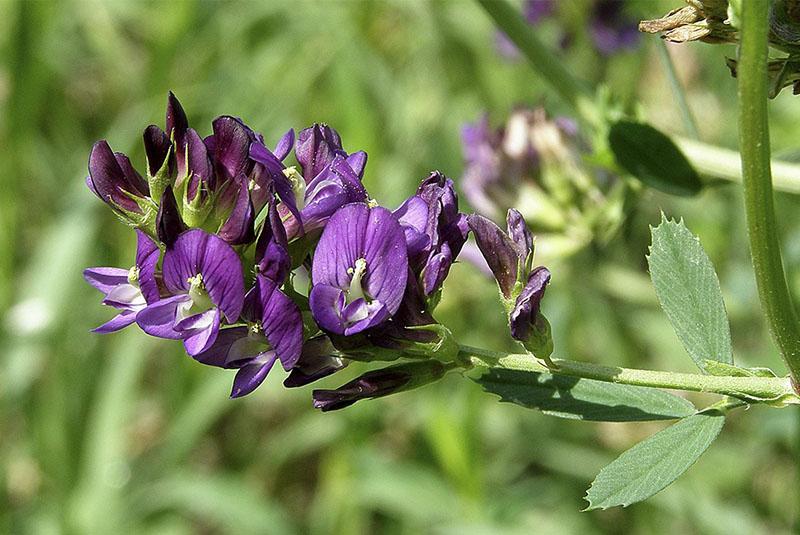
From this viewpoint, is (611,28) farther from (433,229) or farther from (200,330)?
(200,330)

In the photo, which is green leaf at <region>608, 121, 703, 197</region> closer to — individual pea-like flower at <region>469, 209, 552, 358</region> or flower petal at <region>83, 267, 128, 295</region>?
individual pea-like flower at <region>469, 209, 552, 358</region>

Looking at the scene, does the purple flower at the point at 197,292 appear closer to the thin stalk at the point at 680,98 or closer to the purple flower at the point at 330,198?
the purple flower at the point at 330,198

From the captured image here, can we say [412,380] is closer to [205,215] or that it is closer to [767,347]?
[205,215]

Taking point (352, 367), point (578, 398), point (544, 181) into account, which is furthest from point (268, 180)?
point (352, 367)

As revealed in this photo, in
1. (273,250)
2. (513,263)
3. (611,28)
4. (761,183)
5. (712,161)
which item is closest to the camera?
(761,183)

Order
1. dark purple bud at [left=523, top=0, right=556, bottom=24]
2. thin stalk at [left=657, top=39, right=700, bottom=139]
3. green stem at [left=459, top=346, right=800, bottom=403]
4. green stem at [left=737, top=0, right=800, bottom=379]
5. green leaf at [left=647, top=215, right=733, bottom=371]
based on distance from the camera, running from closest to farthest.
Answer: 1. green stem at [left=737, top=0, right=800, bottom=379]
2. green stem at [left=459, top=346, right=800, bottom=403]
3. green leaf at [left=647, top=215, right=733, bottom=371]
4. thin stalk at [left=657, top=39, right=700, bottom=139]
5. dark purple bud at [left=523, top=0, right=556, bottom=24]

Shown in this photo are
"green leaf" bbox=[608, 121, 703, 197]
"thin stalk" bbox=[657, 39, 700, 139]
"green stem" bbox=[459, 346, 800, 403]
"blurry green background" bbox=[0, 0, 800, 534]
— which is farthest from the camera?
"blurry green background" bbox=[0, 0, 800, 534]

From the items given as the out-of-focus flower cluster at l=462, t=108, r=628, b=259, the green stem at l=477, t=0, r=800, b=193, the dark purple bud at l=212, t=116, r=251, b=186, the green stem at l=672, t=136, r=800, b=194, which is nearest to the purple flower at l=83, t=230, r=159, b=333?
the dark purple bud at l=212, t=116, r=251, b=186
